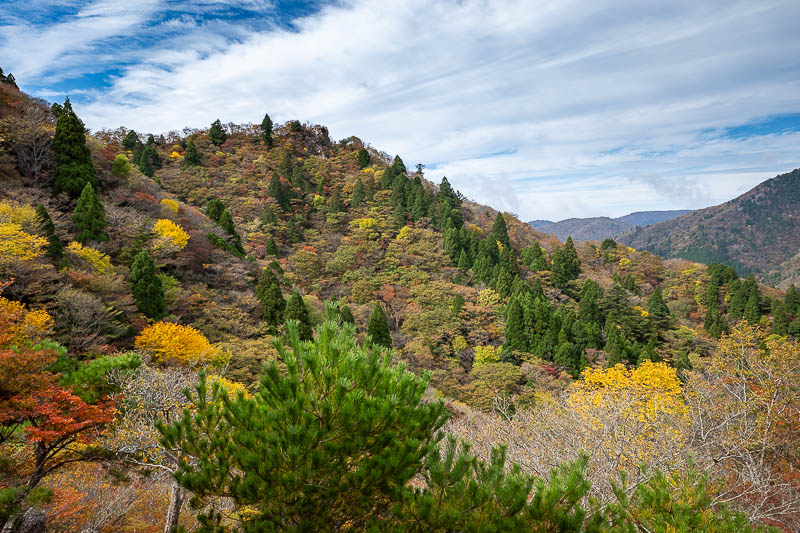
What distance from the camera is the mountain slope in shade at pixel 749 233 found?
155m

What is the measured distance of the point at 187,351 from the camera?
1603 cm

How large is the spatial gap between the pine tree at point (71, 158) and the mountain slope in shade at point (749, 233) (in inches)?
6979

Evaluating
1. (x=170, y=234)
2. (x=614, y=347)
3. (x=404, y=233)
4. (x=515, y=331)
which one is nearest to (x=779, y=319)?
(x=614, y=347)

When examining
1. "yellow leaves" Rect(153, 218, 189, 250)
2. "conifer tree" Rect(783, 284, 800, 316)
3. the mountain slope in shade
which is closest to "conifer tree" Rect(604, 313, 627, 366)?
"conifer tree" Rect(783, 284, 800, 316)

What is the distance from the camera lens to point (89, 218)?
2022cm

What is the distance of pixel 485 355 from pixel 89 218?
25939 millimetres

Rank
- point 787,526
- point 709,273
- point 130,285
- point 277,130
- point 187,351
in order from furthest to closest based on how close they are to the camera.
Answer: point 277,130 < point 709,273 < point 130,285 < point 187,351 < point 787,526

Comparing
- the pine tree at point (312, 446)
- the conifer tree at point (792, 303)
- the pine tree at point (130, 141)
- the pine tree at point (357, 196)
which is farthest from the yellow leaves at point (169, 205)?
A: the conifer tree at point (792, 303)

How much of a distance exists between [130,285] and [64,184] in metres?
9.00

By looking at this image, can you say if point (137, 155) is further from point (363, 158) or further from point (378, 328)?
point (378, 328)

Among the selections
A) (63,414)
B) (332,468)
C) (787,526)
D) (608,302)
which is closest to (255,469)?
(332,468)

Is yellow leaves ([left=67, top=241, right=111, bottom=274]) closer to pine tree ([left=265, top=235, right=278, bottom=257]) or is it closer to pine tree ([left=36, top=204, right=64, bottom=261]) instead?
pine tree ([left=36, top=204, right=64, bottom=261])

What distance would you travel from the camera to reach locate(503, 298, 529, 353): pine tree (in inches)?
1227

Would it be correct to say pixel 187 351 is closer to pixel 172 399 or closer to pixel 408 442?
pixel 172 399
